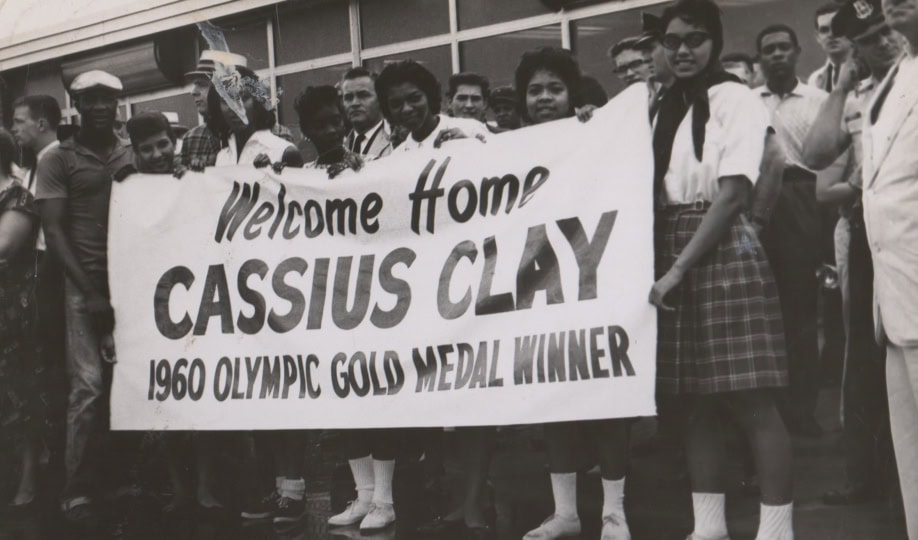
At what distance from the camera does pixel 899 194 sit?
3.55 meters

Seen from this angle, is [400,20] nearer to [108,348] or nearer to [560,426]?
[560,426]

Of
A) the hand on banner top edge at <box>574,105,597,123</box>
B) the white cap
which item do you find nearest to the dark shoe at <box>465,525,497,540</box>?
the hand on banner top edge at <box>574,105,597,123</box>

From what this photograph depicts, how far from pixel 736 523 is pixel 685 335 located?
0.75 meters

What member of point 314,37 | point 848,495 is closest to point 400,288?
point 314,37

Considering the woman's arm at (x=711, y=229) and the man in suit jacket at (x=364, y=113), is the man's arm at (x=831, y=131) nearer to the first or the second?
the woman's arm at (x=711, y=229)

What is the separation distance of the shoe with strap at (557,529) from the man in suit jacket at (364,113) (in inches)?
75.2

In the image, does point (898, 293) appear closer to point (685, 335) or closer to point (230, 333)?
point (685, 335)

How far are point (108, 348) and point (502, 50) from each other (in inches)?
104

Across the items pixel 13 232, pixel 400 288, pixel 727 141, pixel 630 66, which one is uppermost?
pixel 630 66

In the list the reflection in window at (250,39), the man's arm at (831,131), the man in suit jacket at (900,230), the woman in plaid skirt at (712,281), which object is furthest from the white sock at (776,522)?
the reflection in window at (250,39)

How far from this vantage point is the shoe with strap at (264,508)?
17.4ft

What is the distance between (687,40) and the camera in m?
4.05

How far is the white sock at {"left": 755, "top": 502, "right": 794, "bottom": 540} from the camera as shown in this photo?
153 inches

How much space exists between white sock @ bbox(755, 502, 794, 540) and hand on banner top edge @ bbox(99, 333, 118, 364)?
3.45 m
